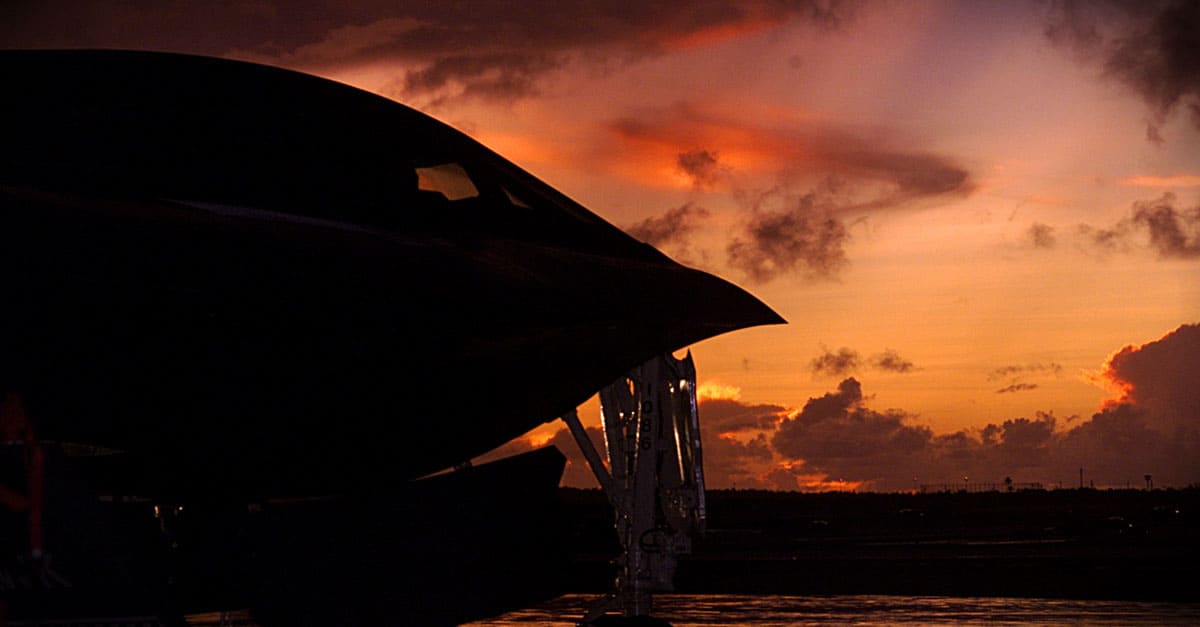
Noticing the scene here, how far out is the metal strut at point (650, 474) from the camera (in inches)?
391

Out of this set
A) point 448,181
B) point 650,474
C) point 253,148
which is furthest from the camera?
point 650,474

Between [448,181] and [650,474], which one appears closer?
[448,181]

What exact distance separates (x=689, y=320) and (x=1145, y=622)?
10.4 m

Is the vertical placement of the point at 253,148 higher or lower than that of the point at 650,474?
higher

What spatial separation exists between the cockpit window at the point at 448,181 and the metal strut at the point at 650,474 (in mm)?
2452

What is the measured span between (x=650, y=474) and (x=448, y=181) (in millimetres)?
3038

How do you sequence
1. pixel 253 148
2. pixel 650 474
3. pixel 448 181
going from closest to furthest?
1. pixel 253 148
2. pixel 448 181
3. pixel 650 474

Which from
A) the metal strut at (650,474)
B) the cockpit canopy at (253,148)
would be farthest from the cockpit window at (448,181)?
the metal strut at (650,474)

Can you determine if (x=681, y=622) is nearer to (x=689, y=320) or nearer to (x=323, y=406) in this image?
(x=689, y=320)

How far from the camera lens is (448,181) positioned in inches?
311

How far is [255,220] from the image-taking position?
6.17 m

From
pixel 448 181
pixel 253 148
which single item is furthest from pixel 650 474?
pixel 253 148

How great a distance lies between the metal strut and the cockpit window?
2.45 metres

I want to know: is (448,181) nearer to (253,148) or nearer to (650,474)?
(253,148)
